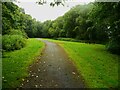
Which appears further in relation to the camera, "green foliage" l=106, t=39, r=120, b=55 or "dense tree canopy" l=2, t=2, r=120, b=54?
"green foliage" l=106, t=39, r=120, b=55

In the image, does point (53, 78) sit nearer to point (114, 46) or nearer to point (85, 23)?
point (114, 46)

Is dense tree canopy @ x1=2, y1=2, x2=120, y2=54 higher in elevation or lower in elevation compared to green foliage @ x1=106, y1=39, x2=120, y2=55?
higher

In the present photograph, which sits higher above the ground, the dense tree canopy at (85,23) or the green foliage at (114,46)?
the dense tree canopy at (85,23)

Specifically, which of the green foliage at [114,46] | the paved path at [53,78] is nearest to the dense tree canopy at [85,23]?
the green foliage at [114,46]

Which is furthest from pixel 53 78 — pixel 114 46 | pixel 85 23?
pixel 85 23

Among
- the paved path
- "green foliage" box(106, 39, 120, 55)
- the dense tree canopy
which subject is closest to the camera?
the paved path

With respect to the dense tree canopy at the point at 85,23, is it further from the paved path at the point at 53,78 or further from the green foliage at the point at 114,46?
the paved path at the point at 53,78

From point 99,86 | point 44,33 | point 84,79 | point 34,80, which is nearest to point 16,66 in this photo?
point 34,80

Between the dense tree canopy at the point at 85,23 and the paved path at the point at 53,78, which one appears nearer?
the paved path at the point at 53,78

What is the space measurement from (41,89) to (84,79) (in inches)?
113

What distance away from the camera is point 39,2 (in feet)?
37.3

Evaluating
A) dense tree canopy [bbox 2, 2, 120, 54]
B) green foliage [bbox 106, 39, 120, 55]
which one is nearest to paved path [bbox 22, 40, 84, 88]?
dense tree canopy [bbox 2, 2, 120, 54]

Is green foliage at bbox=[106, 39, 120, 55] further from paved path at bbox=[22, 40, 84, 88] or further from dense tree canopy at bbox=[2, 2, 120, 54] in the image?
paved path at bbox=[22, 40, 84, 88]

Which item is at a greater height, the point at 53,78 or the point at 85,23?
the point at 85,23
